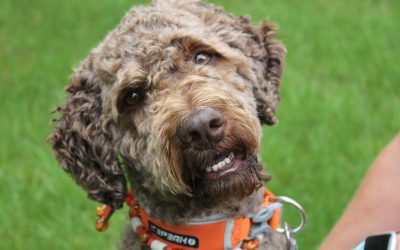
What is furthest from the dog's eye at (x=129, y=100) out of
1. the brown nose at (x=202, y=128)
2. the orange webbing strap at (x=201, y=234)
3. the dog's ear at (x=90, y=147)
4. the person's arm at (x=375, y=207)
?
the person's arm at (x=375, y=207)

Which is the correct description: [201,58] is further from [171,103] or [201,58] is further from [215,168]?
[215,168]

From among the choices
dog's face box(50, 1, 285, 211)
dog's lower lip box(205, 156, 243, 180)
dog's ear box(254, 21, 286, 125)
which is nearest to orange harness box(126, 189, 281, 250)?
dog's face box(50, 1, 285, 211)

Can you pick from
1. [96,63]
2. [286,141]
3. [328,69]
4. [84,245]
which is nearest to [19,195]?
[84,245]

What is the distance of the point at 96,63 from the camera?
3.24 m

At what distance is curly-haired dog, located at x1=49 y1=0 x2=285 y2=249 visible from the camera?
2902 millimetres

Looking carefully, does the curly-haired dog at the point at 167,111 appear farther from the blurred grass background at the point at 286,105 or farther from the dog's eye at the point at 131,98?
the blurred grass background at the point at 286,105

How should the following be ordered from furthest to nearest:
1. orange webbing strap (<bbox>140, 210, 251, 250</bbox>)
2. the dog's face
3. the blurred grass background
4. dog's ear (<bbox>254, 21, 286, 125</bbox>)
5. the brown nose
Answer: the blurred grass background, dog's ear (<bbox>254, 21, 286, 125</bbox>), orange webbing strap (<bbox>140, 210, 251, 250</bbox>), the dog's face, the brown nose

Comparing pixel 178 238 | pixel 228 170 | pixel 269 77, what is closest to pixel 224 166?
pixel 228 170

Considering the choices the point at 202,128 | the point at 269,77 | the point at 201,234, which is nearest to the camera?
the point at 202,128

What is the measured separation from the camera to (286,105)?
235 inches

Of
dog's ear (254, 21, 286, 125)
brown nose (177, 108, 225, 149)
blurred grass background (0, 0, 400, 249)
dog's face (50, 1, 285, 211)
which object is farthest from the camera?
blurred grass background (0, 0, 400, 249)

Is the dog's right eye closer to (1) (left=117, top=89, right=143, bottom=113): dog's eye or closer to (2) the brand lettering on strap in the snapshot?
(1) (left=117, top=89, right=143, bottom=113): dog's eye

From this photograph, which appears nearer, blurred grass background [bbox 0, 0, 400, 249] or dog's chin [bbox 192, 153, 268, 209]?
dog's chin [bbox 192, 153, 268, 209]

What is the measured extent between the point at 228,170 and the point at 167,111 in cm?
35
